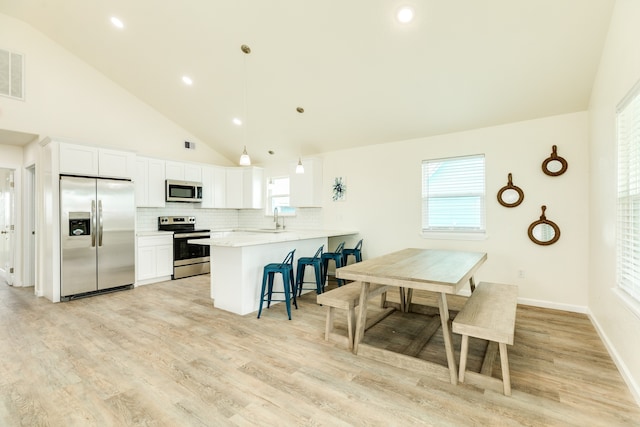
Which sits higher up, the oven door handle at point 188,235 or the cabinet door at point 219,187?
the cabinet door at point 219,187

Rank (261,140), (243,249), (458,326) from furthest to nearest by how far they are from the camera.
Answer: (261,140) → (243,249) → (458,326)

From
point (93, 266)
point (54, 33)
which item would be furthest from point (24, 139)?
point (93, 266)

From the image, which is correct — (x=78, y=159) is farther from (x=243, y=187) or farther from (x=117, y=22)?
(x=243, y=187)

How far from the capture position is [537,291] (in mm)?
4125

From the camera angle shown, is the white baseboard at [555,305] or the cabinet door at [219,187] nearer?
the white baseboard at [555,305]

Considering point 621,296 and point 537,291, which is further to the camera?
point 537,291

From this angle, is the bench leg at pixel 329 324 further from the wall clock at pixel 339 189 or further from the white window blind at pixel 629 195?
the wall clock at pixel 339 189

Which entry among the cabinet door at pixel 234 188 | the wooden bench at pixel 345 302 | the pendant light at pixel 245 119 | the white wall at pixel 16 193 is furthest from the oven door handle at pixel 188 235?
the wooden bench at pixel 345 302

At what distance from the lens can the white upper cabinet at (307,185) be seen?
6008 millimetres

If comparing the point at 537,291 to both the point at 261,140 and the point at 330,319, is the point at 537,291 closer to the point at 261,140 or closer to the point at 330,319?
the point at 330,319

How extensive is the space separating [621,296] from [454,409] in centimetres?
169

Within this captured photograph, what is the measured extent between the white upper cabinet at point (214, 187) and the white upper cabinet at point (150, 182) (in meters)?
0.90

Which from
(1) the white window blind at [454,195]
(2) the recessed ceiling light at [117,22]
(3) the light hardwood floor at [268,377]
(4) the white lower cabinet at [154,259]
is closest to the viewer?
(3) the light hardwood floor at [268,377]

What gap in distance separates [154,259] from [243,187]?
95.9 inches
